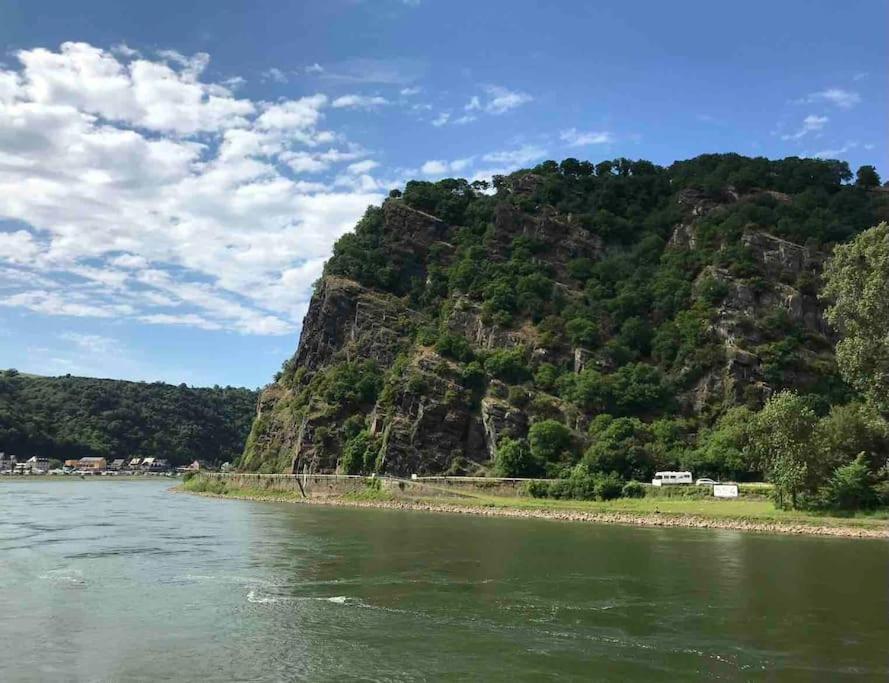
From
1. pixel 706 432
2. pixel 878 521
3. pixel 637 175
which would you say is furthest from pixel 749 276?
pixel 878 521

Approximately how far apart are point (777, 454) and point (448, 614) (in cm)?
4380

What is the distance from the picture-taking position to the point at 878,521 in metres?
55.8

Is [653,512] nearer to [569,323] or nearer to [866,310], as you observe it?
[866,310]

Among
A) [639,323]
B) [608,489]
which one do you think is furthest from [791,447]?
[639,323]

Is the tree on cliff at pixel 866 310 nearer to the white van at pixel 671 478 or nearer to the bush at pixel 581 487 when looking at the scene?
the white van at pixel 671 478

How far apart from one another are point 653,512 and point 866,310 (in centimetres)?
2740

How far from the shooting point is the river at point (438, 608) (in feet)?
70.7

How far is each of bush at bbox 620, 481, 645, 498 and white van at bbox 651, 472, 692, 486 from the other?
1715mm

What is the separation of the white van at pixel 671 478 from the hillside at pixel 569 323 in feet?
13.9

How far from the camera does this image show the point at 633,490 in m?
76.8

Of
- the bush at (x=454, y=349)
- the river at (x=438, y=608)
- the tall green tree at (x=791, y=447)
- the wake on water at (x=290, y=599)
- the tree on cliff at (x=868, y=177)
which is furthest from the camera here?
the tree on cliff at (x=868, y=177)

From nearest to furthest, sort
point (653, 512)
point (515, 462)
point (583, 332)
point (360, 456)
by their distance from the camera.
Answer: point (653, 512) < point (515, 462) < point (360, 456) < point (583, 332)

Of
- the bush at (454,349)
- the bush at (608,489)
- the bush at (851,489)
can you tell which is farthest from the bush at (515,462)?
the bush at (851,489)

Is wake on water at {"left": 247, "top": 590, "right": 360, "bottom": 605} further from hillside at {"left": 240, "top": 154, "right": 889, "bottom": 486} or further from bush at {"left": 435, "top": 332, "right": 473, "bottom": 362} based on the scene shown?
bush at {"left": 435, "top": 332, "right": 473, "bottom": 362}
